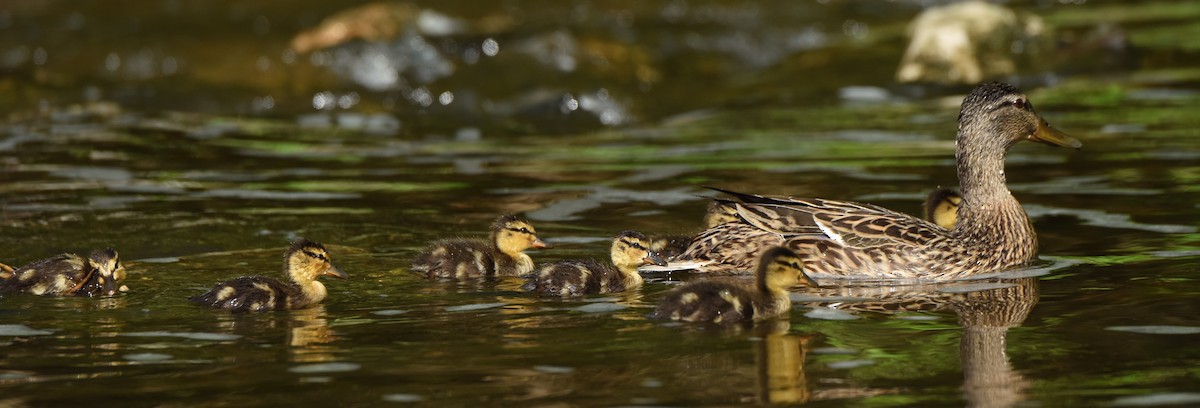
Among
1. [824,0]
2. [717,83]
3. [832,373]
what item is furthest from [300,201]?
[824,0]

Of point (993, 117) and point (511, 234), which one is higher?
point (993, 117)

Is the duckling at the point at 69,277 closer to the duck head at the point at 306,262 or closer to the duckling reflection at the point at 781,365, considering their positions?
the duck head at the point at 306,262

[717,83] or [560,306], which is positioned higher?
Answer: [717,83]

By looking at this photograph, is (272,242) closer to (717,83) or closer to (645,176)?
(645,176)

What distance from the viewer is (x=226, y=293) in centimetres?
822

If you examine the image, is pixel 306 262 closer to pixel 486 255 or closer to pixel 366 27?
pixel 486 255

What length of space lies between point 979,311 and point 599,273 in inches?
71.5

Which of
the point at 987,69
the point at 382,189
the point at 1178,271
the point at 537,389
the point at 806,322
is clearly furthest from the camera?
the point at 987,69

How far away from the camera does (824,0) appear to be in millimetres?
24656

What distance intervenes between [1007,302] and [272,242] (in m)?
4.46

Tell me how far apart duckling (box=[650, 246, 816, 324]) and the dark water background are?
12 cm

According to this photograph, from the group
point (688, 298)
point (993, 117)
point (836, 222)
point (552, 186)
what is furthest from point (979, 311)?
point (552, 186)

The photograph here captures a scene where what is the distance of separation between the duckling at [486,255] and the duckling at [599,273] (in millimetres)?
413

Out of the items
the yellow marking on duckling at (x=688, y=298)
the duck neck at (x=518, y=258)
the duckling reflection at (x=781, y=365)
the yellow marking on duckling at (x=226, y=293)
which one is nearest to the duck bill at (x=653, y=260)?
the duck neck at (x=518, y=258)
